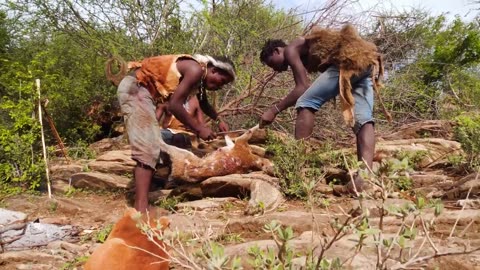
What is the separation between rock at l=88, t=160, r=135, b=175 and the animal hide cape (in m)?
2.42

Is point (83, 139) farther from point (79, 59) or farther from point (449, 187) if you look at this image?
point (449, 187)

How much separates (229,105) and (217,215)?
3007 millimetres

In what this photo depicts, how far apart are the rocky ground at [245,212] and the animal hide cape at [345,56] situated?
0.75m

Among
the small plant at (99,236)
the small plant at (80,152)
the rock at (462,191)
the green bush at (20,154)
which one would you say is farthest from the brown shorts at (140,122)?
the small plant at (80,152)

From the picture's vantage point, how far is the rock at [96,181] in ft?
15.8

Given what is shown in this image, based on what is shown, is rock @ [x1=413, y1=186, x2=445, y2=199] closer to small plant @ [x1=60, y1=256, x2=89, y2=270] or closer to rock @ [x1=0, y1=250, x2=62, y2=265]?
small plant @ [x1=60, y1=256, x2=89, y2=270]

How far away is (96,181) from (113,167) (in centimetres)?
48

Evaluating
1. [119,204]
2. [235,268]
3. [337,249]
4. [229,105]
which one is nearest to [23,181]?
[119,204]

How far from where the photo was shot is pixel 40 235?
3332 mm

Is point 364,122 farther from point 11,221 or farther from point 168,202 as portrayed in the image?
point 11,221

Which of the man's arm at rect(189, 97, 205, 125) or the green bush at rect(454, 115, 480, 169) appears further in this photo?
the man's arm at rect(189, 97, 205, 125)

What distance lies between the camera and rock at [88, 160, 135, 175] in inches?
206

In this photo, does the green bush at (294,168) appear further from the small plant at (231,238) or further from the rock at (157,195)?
the rock at (157,195)

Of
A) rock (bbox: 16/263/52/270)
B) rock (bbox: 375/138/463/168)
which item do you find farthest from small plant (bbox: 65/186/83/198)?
rock (bbox: 375/138/463/168)
